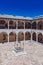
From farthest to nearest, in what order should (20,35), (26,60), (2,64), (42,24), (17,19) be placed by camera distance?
(20,35), (42,24), (17,19), (26,60), (2,64)

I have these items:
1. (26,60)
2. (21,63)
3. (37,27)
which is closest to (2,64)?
(21,63)

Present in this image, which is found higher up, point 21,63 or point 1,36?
point 1,36

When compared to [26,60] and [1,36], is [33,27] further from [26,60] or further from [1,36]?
[26,60]

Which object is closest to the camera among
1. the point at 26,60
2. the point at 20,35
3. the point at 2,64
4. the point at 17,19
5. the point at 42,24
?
the point at 2,64

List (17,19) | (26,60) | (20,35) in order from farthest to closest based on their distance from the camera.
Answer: (20,35)
(17,19)
(26,60)

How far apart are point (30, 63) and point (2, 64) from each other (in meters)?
3.99

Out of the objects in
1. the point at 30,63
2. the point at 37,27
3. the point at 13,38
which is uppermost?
the point at 37,27

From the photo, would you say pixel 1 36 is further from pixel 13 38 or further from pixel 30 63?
pixel 30 63

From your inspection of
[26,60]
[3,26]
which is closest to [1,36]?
[3,26]

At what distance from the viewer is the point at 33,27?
3209 centimetres

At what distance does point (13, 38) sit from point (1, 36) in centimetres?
431

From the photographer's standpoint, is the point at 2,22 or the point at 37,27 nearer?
the point at 2,22

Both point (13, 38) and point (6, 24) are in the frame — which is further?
point (13, 38)

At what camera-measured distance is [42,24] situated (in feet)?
99.7
